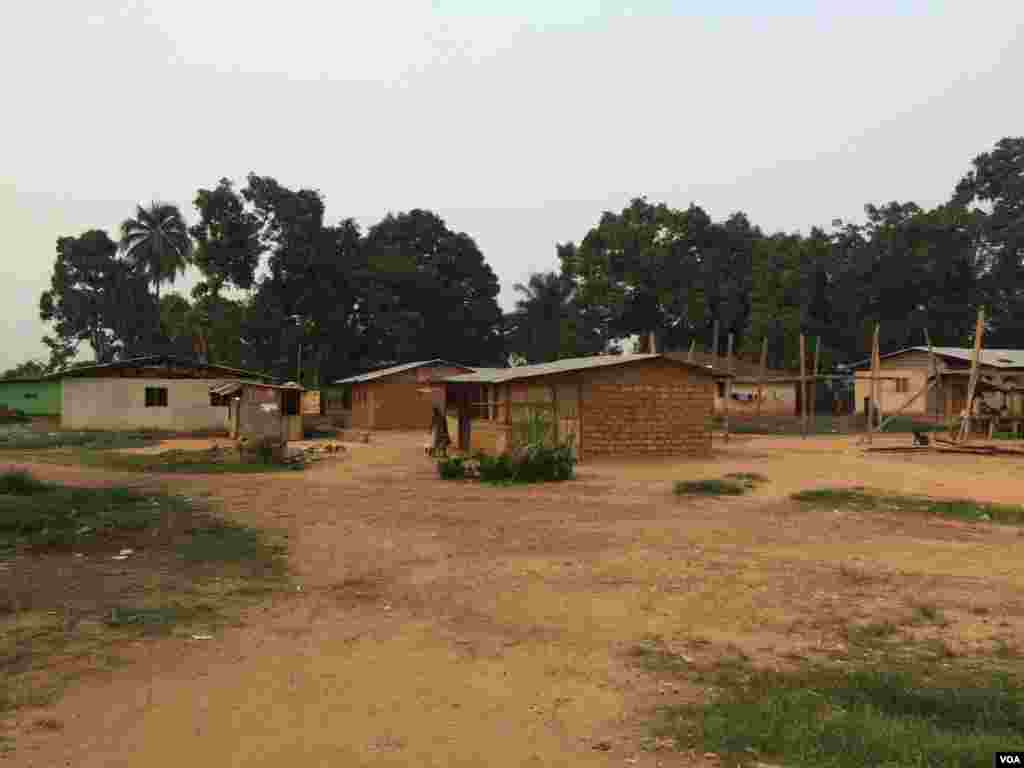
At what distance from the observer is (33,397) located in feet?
157

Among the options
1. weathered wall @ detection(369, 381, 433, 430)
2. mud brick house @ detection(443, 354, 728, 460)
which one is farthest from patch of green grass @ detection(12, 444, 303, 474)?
weathered wall @ detection(369, 381, 433, 430)

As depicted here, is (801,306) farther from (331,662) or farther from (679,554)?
(331,662)

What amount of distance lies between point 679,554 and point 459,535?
9.37 feet

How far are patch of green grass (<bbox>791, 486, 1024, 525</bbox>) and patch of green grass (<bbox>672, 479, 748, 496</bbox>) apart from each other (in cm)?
110

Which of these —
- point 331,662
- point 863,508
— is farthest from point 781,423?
point 331,662

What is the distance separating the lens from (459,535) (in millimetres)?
10586

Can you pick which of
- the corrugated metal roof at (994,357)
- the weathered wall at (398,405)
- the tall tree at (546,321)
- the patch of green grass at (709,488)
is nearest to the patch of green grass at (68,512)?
the patch of green grass at (709,488)

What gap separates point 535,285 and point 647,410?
40.4 metres

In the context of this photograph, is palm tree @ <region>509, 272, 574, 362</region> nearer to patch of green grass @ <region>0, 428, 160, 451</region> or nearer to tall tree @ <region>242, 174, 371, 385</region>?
tall tree @ <region>242, 174, 371, 385</region>

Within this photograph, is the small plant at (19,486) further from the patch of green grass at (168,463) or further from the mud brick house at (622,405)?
the mud brick house at (622,405)

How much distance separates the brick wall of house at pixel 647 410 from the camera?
21.0 m

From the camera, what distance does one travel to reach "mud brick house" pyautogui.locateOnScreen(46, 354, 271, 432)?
35.5 m

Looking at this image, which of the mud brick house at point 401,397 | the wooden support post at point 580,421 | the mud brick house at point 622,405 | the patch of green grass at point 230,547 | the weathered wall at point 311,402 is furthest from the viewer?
the mud brick house at point 401,397

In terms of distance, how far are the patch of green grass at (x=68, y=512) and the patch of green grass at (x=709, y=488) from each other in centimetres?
834
